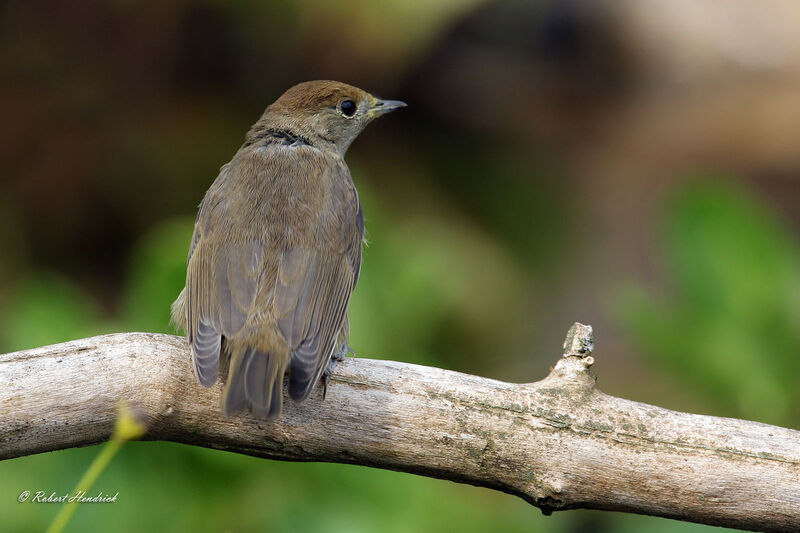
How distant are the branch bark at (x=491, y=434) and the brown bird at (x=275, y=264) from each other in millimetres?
156

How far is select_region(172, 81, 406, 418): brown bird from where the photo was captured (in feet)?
11.7

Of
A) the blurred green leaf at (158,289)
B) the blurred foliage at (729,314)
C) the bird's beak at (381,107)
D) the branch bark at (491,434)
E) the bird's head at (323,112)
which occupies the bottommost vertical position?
the branch bark at (491,434)

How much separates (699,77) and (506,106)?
2179 mm

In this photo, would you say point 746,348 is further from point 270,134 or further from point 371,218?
point 270,134

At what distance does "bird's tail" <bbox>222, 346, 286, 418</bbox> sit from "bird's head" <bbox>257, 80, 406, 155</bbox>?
1655 millimetres

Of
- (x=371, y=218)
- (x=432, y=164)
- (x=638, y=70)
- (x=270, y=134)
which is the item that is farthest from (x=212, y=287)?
(x=638, y=70)

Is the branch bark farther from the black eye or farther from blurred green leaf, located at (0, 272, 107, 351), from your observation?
the black eye

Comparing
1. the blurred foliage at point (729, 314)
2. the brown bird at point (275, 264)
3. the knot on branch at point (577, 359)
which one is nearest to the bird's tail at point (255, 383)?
the brown bird at point (275, 264)

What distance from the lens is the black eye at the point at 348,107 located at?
5152mm

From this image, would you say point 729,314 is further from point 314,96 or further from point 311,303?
point 314,96

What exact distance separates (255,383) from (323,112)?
2038 mm

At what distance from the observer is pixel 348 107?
5172 millimetres

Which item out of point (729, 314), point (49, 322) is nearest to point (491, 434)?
point (729, 314)

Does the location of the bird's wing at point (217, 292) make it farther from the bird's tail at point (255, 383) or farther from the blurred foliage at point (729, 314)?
the blurred foliage at point (729, 314)
